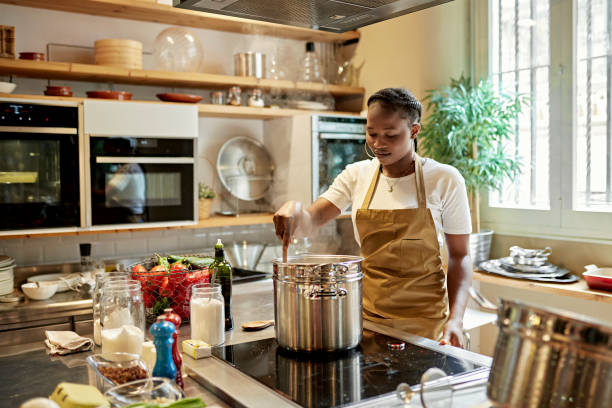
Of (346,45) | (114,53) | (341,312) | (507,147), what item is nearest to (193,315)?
(341,312)

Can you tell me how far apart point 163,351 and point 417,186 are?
1.24 m

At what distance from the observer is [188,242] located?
380 centimetres

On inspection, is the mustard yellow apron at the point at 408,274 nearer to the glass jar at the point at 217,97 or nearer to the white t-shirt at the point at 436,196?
the white t-shirt at the point at 436,196

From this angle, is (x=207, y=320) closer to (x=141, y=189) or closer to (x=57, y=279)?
(x=141, y=189)

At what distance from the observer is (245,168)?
4.01m

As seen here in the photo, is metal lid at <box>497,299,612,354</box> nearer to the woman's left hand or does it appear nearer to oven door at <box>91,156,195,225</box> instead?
the woman's left hand

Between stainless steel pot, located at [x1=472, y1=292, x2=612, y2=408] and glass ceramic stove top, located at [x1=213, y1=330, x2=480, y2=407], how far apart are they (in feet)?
1.26

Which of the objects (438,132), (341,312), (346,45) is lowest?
(341,312)

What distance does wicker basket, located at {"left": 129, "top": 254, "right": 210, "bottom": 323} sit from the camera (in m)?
1.83

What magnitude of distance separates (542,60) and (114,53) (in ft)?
8.22

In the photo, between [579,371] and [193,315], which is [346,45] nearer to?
[193,315]

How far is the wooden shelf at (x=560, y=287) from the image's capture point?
2779mm

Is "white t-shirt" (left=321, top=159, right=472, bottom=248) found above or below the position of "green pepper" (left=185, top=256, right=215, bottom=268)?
above

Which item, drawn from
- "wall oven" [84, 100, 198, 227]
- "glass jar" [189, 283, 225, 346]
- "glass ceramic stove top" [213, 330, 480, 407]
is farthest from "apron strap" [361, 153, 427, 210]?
"wall oven" [84, 100, 198, 227]
